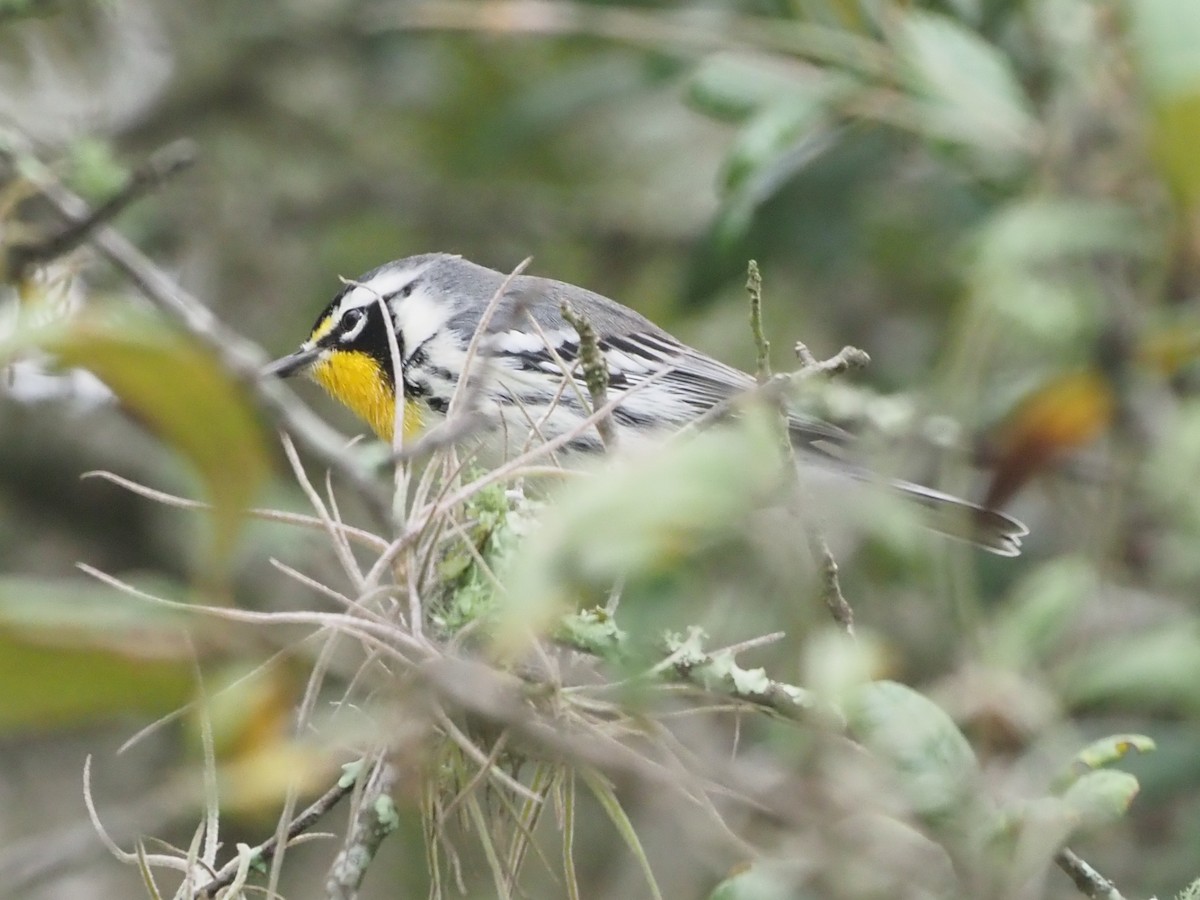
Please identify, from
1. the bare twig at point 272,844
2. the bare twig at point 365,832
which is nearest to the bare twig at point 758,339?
the bare twig at point 365,832

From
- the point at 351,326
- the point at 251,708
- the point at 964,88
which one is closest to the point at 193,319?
the point at 351,326

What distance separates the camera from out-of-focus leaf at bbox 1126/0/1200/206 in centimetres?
137

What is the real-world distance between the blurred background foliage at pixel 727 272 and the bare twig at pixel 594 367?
0.26 m

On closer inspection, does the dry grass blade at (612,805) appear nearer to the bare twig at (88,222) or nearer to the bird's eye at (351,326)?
the bare twig at (88,222)

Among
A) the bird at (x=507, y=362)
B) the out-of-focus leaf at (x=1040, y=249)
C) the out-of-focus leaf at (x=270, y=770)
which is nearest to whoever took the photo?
the out-of-focus leaf at (x=270, y=770)

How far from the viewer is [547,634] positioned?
175 centimetres

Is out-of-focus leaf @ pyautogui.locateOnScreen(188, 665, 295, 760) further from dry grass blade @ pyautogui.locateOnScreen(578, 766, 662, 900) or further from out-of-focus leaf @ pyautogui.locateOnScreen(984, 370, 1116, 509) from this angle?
out-of-focus leaf @ pyautogui.locateOnScreen(984, 370, 1116, 509)

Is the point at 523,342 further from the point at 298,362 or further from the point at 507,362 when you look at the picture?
the point at 298,362

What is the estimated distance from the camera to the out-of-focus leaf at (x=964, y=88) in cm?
266

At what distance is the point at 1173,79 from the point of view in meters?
1.45

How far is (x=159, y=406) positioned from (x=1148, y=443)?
2.56 m

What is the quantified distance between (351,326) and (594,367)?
6.74 ft

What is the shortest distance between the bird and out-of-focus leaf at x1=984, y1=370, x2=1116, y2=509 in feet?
2.83

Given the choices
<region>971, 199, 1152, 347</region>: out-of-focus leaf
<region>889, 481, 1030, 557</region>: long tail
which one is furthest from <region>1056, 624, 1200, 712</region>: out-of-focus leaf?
<region>889, 481, 1030, 557</region>: long tail
